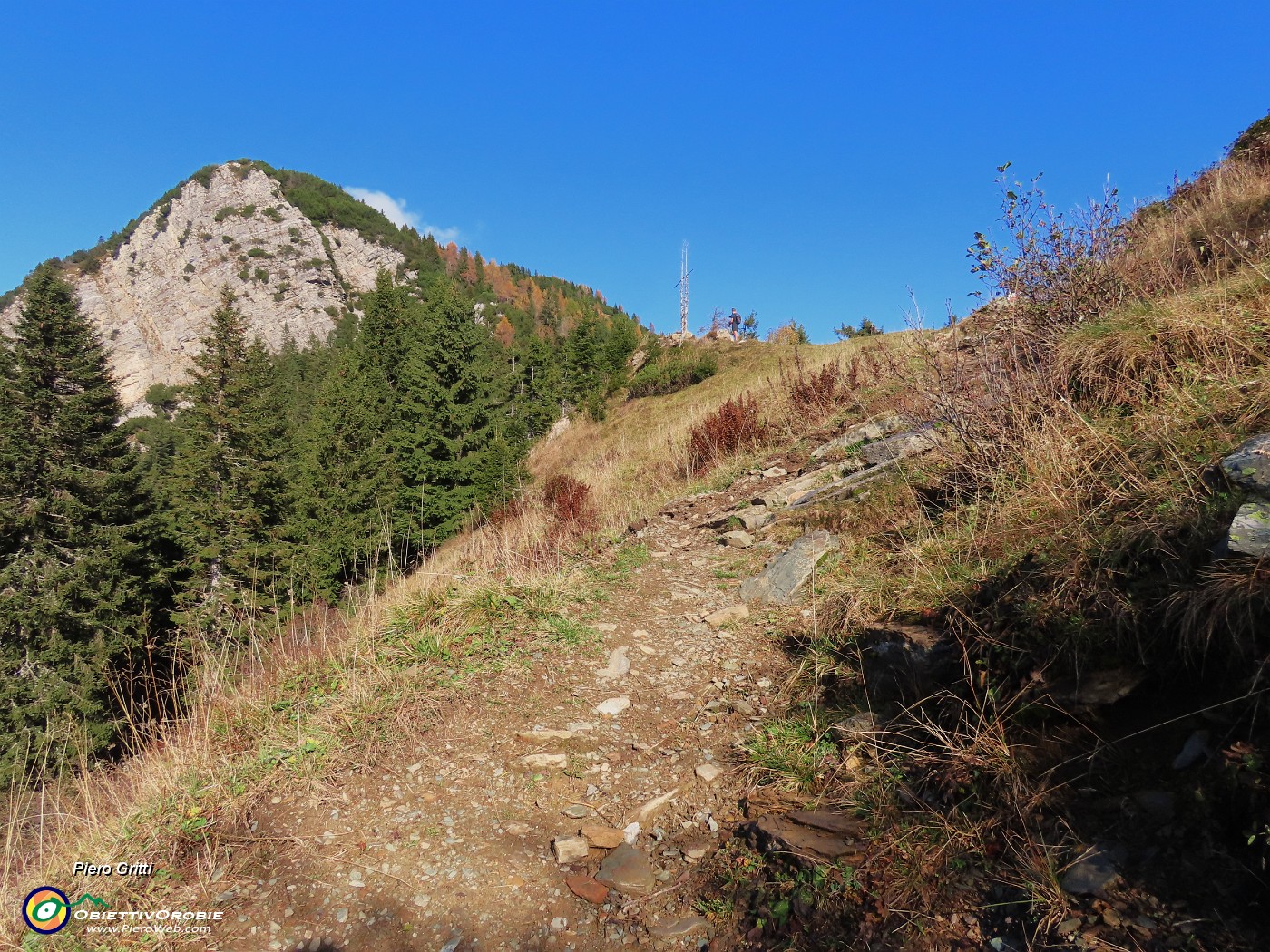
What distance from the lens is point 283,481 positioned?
2223 cm

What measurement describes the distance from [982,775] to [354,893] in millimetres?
2623

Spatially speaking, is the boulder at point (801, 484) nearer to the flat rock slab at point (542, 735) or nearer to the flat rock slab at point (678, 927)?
the flat rock slab at point (542, 735)

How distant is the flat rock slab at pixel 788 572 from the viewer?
504 centimetres

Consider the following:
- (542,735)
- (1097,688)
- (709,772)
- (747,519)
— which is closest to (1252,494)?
(1097,688)

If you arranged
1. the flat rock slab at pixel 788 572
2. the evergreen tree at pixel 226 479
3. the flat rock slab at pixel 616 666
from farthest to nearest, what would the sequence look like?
the evergreen tree at pixel 226 479
the flat rock slab at pixel 788 572
the flat rock slab at pixel 616 666

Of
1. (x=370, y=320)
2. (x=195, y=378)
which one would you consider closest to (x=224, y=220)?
(x=370, y=320)

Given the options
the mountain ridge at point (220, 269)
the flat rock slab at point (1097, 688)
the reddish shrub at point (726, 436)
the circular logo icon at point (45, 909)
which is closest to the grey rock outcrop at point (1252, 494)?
the flat rock slab at point (1097, 688)

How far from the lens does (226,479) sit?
2042 cm

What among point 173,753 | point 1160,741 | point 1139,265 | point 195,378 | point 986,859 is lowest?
point 986,859

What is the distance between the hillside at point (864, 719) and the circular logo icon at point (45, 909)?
0.11m

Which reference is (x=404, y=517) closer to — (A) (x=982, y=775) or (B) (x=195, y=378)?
(B) (x=195, y=378)

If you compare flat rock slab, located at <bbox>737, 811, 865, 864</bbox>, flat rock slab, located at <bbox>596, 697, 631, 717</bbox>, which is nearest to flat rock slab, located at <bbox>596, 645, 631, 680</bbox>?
flat rock slab, located at <bbox>596, 697, 631, 717</bbox>

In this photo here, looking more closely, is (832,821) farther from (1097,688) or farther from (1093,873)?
(1097,688)

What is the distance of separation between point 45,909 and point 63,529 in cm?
2126
